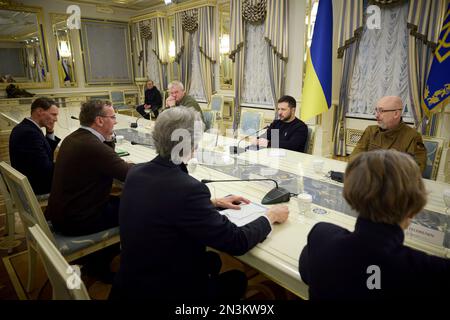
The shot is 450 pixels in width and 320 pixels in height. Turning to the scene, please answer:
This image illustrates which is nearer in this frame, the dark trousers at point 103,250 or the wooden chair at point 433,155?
the dark trousers at point 103,250

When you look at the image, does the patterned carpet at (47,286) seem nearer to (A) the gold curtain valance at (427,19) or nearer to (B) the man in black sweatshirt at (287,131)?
(B) the man in black sweatshirt at (287,131)

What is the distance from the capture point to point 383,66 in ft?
12.3

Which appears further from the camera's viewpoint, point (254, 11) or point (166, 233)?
point (254, 11)

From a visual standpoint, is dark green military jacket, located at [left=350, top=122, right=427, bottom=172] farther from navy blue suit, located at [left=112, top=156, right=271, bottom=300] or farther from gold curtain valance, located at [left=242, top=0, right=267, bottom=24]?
gold curtain valance, located at [left=242, top=0, right=267, bottom=24]

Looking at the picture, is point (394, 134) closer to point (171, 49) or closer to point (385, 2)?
point (385, 2)

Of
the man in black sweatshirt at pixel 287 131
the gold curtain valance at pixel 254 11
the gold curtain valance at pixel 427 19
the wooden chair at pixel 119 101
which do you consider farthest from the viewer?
the wooden chair at pixel 119 101

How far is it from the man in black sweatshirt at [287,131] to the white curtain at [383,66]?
178 cm

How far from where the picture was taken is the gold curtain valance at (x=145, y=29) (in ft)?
23.3

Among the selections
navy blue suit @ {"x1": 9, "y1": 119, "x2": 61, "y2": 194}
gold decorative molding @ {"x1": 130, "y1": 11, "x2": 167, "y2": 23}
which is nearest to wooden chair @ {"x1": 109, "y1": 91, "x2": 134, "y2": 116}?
gold decorative molding @ {"x1": 130, "y1": 11, "x2": 167, "y2": 23}

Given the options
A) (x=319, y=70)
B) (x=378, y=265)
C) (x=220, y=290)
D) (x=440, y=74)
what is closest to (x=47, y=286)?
(x=220, y=290)

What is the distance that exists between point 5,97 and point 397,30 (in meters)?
7.08

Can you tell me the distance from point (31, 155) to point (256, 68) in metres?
3.94

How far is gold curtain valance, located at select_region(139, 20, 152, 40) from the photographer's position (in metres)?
7.11

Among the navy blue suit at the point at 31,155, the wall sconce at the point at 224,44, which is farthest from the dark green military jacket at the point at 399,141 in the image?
the wall sconce at the point at 224,44
